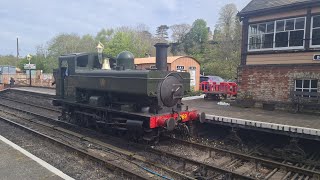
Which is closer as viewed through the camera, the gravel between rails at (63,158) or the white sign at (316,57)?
the gravel between rails at (63,158)

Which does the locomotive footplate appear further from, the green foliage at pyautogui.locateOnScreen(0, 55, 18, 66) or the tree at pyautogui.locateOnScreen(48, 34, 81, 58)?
the green foliage at pyautogui.locateOnScreen(0, 55, 18, 66)

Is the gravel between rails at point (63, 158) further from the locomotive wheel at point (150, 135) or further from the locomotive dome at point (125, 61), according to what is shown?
the locomotive dome at point (125, 61)

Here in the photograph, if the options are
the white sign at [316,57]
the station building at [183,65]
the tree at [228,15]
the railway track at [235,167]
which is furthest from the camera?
the tree at [228,15]

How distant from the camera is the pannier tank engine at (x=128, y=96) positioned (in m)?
7.98

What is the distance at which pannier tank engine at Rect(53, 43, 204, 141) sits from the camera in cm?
798

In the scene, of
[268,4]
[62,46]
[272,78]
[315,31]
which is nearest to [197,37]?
[62,46]

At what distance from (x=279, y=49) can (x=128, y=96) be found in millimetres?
7881

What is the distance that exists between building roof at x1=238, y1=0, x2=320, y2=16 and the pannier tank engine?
6.33 metres

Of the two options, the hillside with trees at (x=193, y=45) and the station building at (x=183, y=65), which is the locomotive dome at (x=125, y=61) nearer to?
the station building at (x=183, y=65)

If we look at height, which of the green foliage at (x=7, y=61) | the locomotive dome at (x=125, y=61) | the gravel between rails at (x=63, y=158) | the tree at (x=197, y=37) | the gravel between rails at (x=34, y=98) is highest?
the tree at (x=197, y=37)

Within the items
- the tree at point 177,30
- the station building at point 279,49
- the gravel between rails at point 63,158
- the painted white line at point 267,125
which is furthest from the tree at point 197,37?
the gravel between rails at point 63,158

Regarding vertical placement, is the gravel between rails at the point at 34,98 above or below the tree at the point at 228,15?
below

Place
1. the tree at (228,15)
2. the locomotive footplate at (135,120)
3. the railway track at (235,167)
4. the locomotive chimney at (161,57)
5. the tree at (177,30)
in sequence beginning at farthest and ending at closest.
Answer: the tree at (177,30) < the tree at (228,15) < the locomotive chimney at (161,57) < the locomotive footplate at (135,120) < the railway track at (235,167)

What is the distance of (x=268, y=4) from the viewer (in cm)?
1335
